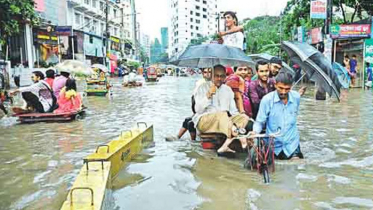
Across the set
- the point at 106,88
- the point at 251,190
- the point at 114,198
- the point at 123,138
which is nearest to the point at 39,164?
the point at 123,138

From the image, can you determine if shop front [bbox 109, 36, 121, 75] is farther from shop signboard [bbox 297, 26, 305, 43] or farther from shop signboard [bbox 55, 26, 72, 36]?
shop signboard [bbox 297, 26, 305, 43]

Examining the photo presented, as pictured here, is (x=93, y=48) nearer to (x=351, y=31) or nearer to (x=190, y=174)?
(x=351, y=31)

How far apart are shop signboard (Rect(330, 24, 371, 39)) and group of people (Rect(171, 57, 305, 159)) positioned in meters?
14.8

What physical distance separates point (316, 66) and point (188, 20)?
104179 mm

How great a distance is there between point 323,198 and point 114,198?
238 cm

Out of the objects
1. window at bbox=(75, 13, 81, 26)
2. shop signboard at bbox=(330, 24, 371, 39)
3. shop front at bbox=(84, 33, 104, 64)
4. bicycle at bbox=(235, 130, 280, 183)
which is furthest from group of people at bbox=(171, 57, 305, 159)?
window at bbox=(75, 13, 81, 26)

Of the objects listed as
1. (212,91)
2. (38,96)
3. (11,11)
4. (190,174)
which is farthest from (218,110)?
(11,11)

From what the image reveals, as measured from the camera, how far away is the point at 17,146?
25.7 feet

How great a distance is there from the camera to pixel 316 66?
625 cm

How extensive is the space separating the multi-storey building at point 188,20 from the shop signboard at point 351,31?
81796 millimetres

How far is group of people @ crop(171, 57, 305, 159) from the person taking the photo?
5.69 metres

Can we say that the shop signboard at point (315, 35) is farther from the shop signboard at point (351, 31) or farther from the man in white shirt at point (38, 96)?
the man in white shirt at point (38, 96)

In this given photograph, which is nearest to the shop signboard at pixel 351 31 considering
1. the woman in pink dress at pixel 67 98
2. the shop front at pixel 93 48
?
the woman in pink dress at pixel 67 98

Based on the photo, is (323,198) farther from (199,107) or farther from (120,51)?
(120,51)
